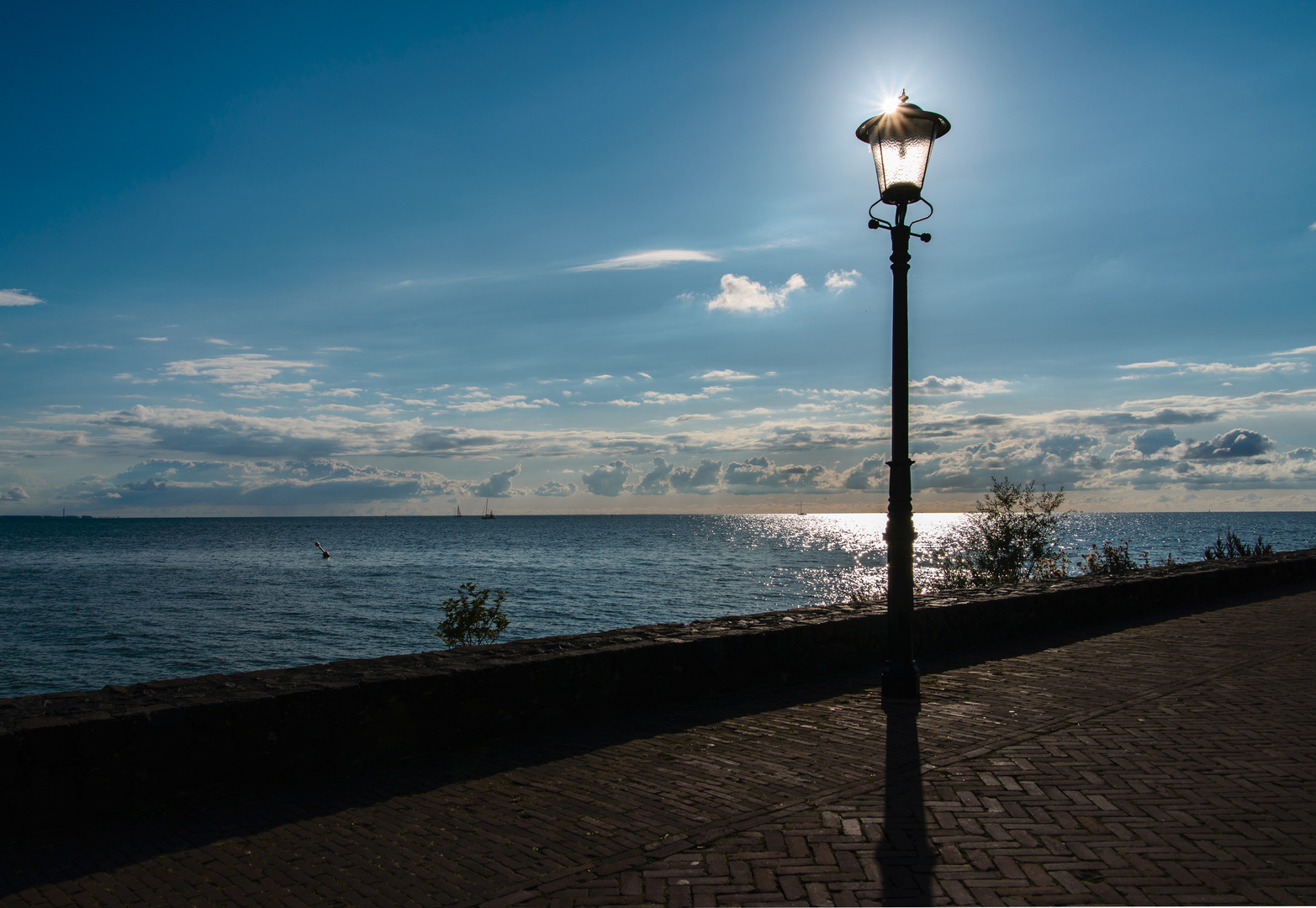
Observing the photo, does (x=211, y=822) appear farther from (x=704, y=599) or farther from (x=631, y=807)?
(x=704, y=599)

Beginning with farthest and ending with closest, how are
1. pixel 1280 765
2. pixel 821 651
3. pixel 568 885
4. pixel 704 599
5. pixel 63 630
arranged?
1. pixel 704 599
2. pixel 63 630
3. pixel 821 651
4. pixel 1280 765
5. pixel 568 885

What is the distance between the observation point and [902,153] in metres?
6.54

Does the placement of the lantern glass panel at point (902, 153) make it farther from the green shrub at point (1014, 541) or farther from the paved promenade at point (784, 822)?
the green shrub at point (1014, 541)

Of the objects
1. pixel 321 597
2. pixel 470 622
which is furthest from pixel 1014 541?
pixel 321 597

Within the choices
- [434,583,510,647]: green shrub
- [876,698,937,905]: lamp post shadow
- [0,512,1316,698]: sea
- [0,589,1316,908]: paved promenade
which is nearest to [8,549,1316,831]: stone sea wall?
[0,589,1316,908]: paved promenade

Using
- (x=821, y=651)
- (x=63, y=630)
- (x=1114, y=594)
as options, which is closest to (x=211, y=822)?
(x=821, y=651)

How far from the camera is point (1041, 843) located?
3629 millimetres

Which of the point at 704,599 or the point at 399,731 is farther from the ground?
the point at 399,731

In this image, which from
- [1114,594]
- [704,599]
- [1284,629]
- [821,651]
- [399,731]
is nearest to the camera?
[399,731]

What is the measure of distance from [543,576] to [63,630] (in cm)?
2554

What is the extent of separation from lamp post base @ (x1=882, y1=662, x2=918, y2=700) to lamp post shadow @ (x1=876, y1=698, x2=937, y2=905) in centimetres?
89

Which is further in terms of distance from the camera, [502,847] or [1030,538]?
[1030,538]

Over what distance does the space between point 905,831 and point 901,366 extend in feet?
13.0

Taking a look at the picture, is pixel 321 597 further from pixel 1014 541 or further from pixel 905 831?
pixel 905 831
